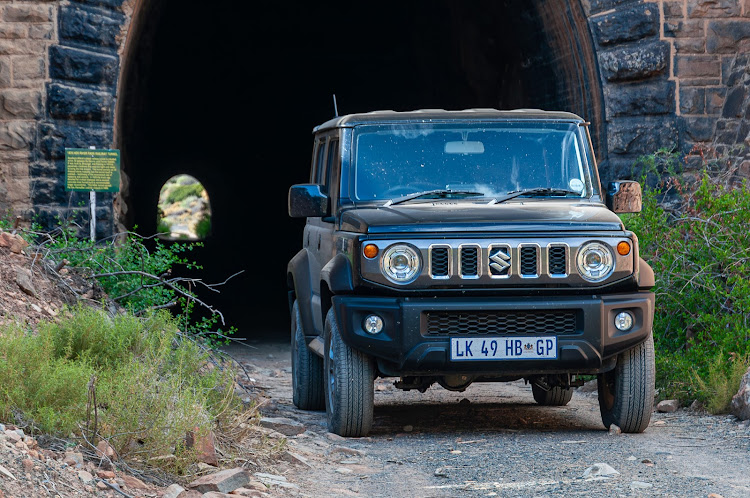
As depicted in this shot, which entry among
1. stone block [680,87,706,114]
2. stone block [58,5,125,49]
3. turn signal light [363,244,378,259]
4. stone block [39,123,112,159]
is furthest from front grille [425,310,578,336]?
stone block [58,5,125,49]

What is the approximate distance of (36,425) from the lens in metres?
5.11

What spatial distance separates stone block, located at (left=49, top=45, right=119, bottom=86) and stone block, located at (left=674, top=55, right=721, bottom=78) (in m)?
6.17

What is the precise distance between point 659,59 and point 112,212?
20.3 feet

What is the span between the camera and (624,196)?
713 cm

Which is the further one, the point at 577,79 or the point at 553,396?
the point at 577,79

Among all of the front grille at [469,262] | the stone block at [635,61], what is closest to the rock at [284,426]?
the front grille at [469,262]

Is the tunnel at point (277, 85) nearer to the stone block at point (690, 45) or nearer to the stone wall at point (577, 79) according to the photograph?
the stone wall at point (577, 79)

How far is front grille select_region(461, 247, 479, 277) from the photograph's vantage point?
6461 mm

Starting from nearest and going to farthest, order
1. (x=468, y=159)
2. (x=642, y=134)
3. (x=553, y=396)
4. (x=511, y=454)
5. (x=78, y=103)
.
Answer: (x=511, y=454) < (x=468, y=159) < (x=553, y=396) < (x=78, y=103) < (x=642, y=134)

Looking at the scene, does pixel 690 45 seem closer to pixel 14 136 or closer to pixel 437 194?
pixel 437 194

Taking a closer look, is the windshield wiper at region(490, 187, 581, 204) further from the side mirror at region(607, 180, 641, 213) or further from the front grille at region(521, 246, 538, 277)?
the front grille at region(521, 246, 538, 277)

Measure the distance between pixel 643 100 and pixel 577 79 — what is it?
0.88 metres

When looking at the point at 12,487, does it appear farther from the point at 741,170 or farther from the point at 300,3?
the point at 300,3

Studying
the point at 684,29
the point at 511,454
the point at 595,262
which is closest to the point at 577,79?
the point at 684,29
